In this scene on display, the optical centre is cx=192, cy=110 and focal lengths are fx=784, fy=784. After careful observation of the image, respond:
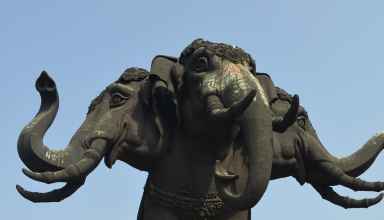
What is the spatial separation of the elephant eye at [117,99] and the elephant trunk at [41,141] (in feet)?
1.25

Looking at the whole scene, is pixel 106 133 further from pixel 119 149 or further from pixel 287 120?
pixel 287 120

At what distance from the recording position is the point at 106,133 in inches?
161

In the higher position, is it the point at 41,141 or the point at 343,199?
the point at 41,141

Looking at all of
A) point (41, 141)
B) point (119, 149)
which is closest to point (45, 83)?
point (41, 141)

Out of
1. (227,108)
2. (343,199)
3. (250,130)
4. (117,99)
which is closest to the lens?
(250,130)

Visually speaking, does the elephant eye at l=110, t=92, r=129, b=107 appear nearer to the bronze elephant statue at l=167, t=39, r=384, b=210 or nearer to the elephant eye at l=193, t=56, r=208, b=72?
the bronze elephant statue at l=167, t=39, r=384, b=210

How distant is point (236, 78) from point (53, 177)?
41.1 inches

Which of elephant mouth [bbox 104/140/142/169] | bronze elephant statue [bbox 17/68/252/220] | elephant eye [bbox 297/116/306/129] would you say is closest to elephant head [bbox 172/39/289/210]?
bronze elephant statue [bbox 17/68/252/220]

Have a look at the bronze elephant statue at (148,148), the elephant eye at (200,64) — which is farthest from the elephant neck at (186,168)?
the elephant eye at (200,64)

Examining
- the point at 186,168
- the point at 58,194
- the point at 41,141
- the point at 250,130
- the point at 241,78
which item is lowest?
the point at 58,194

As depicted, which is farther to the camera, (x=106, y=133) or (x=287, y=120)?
(x=106, y=133)

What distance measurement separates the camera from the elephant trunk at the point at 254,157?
358 cm

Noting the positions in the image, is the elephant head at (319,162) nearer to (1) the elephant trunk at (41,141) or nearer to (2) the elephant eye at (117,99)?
(2) the elephant eye at (117,99)

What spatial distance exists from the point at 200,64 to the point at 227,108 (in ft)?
1.21
